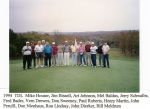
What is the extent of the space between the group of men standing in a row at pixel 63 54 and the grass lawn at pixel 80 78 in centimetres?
10

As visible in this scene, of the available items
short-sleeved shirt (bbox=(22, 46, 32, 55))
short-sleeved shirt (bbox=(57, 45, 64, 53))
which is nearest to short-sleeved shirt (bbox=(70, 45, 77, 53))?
short-sleeved shirt (bbox=(57, 45, 64, 53))

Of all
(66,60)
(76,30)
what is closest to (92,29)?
(76,30)

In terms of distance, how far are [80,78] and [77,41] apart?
0.52m

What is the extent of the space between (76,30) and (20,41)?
0.78 metres

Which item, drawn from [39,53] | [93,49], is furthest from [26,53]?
[93,49]

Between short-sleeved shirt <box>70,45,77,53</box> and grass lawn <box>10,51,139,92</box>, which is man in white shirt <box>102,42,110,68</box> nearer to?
grass lawn <box>10,51,139,92</box>

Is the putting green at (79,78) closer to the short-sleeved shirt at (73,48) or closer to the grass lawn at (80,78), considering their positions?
the grass lawn at (80,78)

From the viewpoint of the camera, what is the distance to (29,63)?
5.70 m

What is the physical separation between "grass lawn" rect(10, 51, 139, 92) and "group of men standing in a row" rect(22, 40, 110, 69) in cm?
10

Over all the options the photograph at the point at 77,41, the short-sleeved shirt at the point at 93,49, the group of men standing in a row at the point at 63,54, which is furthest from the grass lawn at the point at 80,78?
the short-sleeved shirt at the point at 93,49

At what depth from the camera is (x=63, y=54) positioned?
584 cm

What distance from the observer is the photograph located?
5.40 meters
